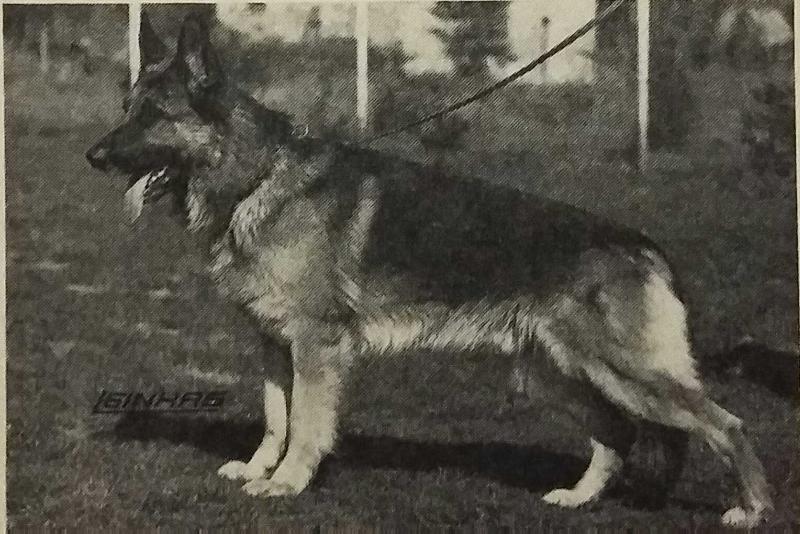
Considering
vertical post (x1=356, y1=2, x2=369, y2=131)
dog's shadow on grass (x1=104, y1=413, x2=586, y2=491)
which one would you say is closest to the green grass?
dog's shadow on grass (x1=104, y1=413, x2=586, y2=491)

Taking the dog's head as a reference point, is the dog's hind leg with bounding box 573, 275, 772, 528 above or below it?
below

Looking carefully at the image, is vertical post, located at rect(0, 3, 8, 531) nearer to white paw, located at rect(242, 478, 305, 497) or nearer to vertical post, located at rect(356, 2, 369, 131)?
white paw, located at rect(242, 478, 305, 497)

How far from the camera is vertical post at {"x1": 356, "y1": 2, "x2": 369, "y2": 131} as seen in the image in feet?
2.26

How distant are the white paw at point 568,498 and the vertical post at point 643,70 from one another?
32cm

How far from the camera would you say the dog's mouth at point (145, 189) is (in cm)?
68

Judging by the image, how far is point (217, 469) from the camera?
677 millimetres

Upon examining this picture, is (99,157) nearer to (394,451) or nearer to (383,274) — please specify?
(383,274)

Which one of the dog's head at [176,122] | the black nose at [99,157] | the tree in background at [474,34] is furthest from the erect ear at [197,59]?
the tree in background at [474,34]

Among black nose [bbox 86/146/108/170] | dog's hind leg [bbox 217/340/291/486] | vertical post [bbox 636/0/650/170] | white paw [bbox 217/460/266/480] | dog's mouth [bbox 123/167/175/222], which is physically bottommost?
white paw [bbox 217/460/266/480]

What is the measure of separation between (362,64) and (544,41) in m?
0.18

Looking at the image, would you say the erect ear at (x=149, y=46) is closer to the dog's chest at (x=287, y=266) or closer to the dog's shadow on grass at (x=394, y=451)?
the dog's chest at (x=287, y=266)

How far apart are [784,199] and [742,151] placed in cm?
6

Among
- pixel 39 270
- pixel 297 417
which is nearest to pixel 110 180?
pixel 39 270

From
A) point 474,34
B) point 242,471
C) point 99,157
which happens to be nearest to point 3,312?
point 99,157
